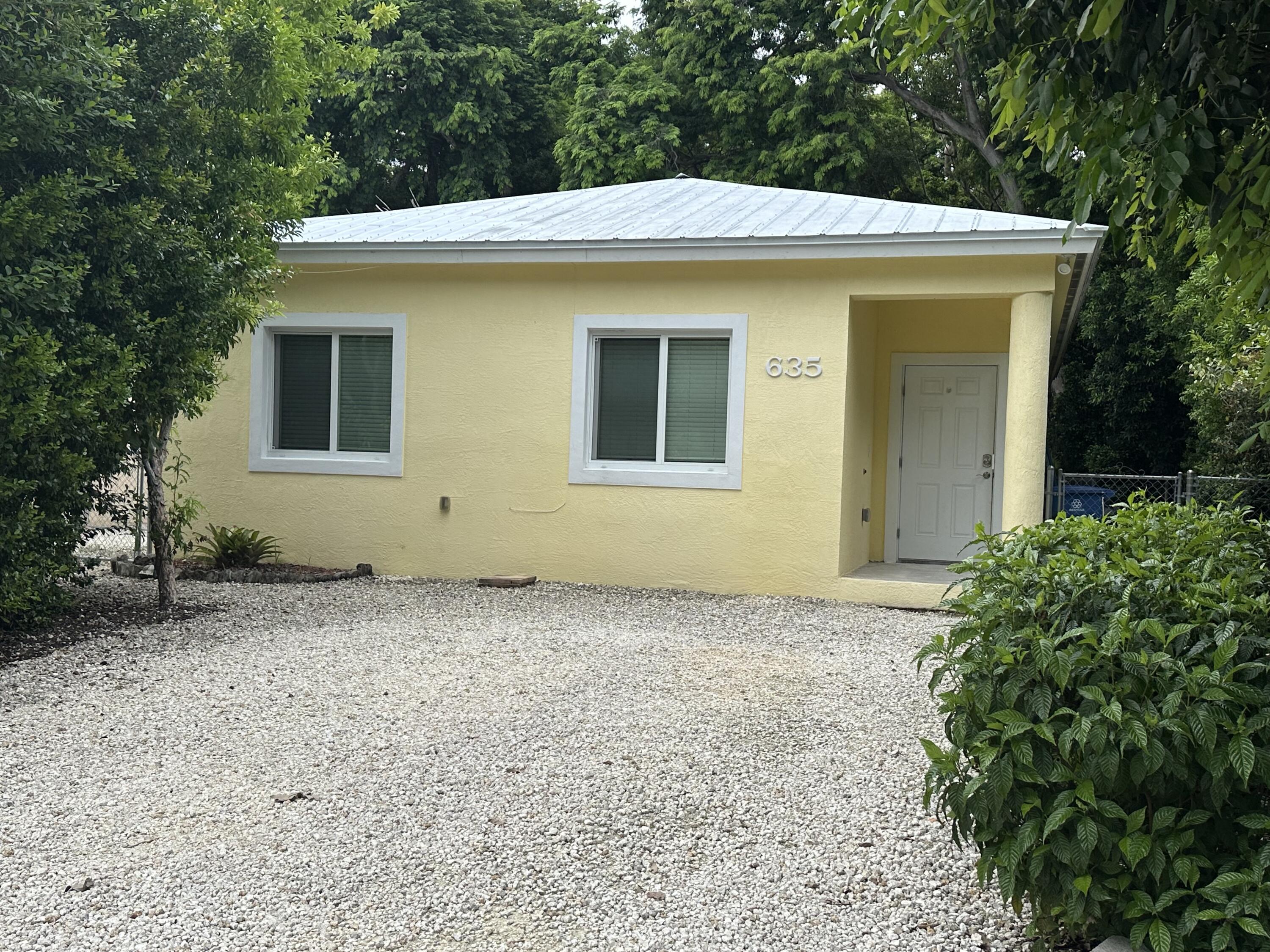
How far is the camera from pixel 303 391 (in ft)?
36.0

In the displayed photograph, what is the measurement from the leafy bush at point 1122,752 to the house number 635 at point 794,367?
6.54m

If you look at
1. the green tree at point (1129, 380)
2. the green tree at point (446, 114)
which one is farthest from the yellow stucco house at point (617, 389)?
the green tree at point (446, 114)

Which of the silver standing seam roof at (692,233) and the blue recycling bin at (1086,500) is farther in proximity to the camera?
the blue recycling bin at (1086,500)

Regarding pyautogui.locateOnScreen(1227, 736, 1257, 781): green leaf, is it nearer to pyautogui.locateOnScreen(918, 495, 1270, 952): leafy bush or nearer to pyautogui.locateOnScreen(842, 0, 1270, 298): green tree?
pyautogui.locateOnScreen(918, 495, 1270, 952): leafy bush

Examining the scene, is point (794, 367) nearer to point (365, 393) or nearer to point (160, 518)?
point (365, 393)

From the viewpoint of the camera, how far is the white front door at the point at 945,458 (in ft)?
38.7

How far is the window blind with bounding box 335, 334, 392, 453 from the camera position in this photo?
35.3 ft

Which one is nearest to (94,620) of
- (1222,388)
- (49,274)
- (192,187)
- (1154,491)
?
(49,274)

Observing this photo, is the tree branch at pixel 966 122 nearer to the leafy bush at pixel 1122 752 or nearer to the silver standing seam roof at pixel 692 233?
the silver standing seam roof at pixel 692 233

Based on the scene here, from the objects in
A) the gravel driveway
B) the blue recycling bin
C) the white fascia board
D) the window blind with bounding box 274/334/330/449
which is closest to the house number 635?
the white fascia board

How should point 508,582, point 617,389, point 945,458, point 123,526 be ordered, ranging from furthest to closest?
point 945,458 < point 617,389 < point 508,582 < point 123,526

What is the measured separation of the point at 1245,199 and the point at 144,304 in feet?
21.6

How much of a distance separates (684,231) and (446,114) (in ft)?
48.6

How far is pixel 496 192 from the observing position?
23.9 meters
